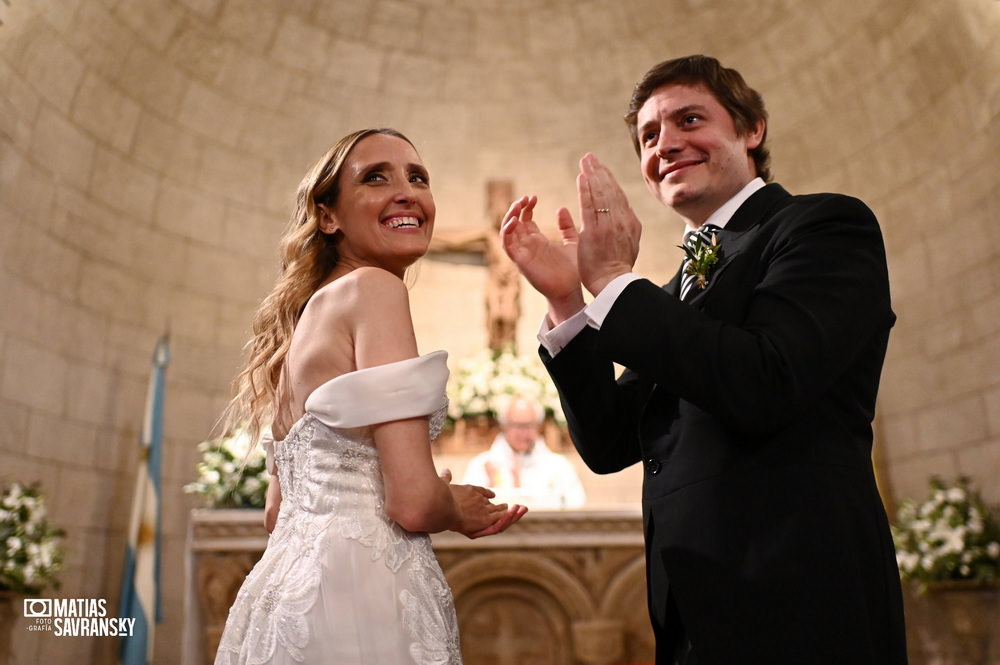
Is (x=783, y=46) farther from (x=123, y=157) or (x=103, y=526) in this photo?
(x=103, y=526)

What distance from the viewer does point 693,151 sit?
2189mm

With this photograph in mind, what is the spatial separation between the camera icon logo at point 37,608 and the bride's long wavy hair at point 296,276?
4.22 metres

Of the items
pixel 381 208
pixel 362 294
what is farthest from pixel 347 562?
pixel 381 208

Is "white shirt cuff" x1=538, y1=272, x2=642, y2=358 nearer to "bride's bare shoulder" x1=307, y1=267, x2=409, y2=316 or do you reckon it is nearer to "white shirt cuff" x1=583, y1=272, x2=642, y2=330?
"white shirt cuff" x1=583, y1=272, x2=642, y2=330

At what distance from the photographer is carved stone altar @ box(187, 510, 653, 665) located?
4.87 metres

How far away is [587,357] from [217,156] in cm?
624

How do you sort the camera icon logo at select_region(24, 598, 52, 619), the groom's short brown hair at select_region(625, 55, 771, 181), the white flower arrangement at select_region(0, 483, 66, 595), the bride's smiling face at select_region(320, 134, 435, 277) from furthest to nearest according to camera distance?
the camera icon logo at select_region(24, 598, 52, 619)
the white flower arrangement at select_region(0, 483, 66, 595)
the groom's short brown hair at select_region(625, 55, 771, 181)
the bride's smiling face at select_region(320, 134, 435, 277)

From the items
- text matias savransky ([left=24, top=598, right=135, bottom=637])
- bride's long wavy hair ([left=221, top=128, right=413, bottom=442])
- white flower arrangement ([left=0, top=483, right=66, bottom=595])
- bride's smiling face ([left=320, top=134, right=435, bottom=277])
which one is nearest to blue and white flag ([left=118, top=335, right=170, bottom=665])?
text matias savransky ([left=24, top=598, right=135, bottom=637])

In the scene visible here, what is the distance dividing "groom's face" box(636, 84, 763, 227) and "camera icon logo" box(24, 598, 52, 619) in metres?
4.98

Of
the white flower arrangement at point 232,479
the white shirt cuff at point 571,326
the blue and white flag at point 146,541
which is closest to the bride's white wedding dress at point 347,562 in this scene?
the white shirt cuff at point 571,326

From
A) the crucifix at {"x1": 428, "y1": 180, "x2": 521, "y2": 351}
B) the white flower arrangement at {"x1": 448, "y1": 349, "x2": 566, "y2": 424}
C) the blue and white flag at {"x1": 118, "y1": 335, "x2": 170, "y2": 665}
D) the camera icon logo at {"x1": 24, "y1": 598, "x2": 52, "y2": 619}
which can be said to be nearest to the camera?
the camera icon logo at {"x1": 24, "y1": 598, "x2": 52, "y2": 619}

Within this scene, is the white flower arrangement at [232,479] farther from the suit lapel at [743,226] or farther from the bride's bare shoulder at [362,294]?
the suit lapel at [743,226]

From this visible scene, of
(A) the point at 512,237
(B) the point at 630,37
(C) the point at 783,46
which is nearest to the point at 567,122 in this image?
(B) the point at 630,37

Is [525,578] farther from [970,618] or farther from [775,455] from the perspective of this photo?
[775,455]
